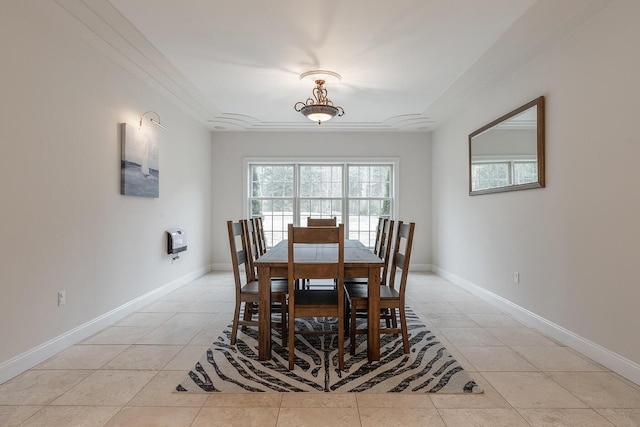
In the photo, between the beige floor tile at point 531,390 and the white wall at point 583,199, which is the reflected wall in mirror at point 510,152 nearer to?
the white wall at point 583,199

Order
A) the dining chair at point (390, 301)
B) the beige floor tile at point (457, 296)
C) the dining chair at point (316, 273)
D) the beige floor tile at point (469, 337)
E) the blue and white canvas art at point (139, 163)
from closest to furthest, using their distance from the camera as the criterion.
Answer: the dining chair at point (316, 273) < the dining chair at point (390, 301) < the beige floor tile at point (469, 337) < the blue and white canvas art at point (139, 163) < the beige floor tile at point (457, 296)

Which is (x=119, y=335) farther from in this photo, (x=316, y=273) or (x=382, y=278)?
(x=382, y=278)

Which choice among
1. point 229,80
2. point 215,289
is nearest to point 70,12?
point 229,80

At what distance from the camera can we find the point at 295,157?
6531 millimetres

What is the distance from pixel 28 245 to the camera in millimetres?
2506

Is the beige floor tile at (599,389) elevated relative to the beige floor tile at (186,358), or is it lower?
elevated

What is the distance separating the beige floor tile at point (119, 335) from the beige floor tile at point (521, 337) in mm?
3156

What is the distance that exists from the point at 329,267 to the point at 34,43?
265 centimetres

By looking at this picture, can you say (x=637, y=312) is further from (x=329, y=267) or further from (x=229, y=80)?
(x=229, y=80)

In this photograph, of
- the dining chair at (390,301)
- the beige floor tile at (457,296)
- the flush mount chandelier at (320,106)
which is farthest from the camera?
the beige floor tile at (457,296)

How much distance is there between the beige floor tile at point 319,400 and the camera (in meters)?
2.01

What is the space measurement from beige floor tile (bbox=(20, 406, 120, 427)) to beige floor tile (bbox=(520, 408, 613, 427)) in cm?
224

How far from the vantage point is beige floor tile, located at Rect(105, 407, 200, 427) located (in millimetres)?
1834

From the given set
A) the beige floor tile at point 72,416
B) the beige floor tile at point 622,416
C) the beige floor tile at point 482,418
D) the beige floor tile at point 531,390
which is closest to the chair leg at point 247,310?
the beige floor tile at point 72,416
